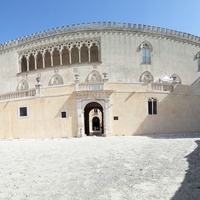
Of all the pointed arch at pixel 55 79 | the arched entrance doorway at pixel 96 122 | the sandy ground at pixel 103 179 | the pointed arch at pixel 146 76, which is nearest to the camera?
the sandy ground at pixel 103 179

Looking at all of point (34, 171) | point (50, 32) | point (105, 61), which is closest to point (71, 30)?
point (50, 32)

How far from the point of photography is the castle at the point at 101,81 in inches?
663

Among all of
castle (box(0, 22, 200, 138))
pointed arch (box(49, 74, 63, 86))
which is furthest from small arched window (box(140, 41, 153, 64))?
pointed arch (box(49, 74, 63, 86))

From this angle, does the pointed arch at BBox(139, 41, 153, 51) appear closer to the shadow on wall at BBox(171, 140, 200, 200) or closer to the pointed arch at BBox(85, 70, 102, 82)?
the pointed arch at BBox(85, 70, 102, 82)

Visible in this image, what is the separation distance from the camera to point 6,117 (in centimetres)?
1809

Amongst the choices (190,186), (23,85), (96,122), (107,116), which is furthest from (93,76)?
(190,186)

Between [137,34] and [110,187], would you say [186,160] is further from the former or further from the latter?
[137,34]

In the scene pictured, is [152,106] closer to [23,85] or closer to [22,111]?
[22,111]

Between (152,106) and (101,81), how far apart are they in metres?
4.96

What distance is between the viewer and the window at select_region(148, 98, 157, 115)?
17500mm

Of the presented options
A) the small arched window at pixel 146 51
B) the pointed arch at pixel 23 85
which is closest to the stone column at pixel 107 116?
the small arched window at pixel 146 51

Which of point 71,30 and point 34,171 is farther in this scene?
point 71,30

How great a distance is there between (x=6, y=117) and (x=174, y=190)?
55.9ft

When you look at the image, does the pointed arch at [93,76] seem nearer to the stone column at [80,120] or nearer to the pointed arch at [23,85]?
the pointed arch at [23,85]
